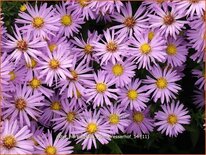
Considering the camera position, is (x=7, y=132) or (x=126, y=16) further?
(x=126, y=16)

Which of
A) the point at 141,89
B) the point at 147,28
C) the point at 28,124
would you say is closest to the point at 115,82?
the point at 141,89

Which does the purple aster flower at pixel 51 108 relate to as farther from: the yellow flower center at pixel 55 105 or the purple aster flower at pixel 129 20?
the purple aster flower at pixel 129 20

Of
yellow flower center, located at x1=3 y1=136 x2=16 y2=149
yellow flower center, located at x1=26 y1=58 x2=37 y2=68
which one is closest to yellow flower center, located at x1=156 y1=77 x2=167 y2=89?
yellow flower center, located at x1=26 y1=58 x2=37 y2=68

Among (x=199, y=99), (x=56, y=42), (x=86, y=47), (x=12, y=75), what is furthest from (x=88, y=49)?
(x=199, y=99)

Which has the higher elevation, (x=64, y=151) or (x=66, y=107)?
(x=66, y=107)

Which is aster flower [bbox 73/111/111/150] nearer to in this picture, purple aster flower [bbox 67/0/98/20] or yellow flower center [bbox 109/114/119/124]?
yellow flower center [bbox 109/114/119/124]

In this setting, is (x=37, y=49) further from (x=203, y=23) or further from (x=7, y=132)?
(x=203, y=23)
